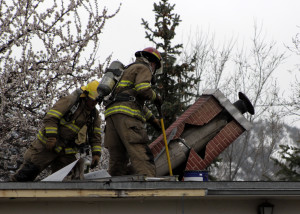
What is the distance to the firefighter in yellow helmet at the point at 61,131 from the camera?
6.33 m

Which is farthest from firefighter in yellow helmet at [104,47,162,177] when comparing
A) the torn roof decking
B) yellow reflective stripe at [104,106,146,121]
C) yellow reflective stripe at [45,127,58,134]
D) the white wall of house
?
the torn roof decking

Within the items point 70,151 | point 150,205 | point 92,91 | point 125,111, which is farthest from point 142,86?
point 150,205

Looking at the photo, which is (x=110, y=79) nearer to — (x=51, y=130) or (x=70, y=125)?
(x=70, y=125)

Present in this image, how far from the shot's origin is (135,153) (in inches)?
239

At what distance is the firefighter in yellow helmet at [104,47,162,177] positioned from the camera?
6.11 m

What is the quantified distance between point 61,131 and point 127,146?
0.94 meters

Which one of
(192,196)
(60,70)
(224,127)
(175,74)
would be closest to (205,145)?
(224,127)

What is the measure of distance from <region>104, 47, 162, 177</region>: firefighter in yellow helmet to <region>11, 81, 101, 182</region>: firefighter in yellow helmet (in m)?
0.33

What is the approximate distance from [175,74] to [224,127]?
7705 millimetres

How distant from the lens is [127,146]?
615 centimetres

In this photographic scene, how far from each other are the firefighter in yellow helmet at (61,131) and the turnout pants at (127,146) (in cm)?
36

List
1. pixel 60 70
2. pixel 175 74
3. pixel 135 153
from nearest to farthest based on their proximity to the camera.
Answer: pixel 135 153 → pixel 60 70 → pixel 175 74

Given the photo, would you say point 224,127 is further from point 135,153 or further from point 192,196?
point 192,196

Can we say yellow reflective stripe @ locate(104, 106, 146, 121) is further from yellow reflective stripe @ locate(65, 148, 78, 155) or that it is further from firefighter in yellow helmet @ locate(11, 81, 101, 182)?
yellow reflective stripe @ locate(65, 148, 78, 155)
